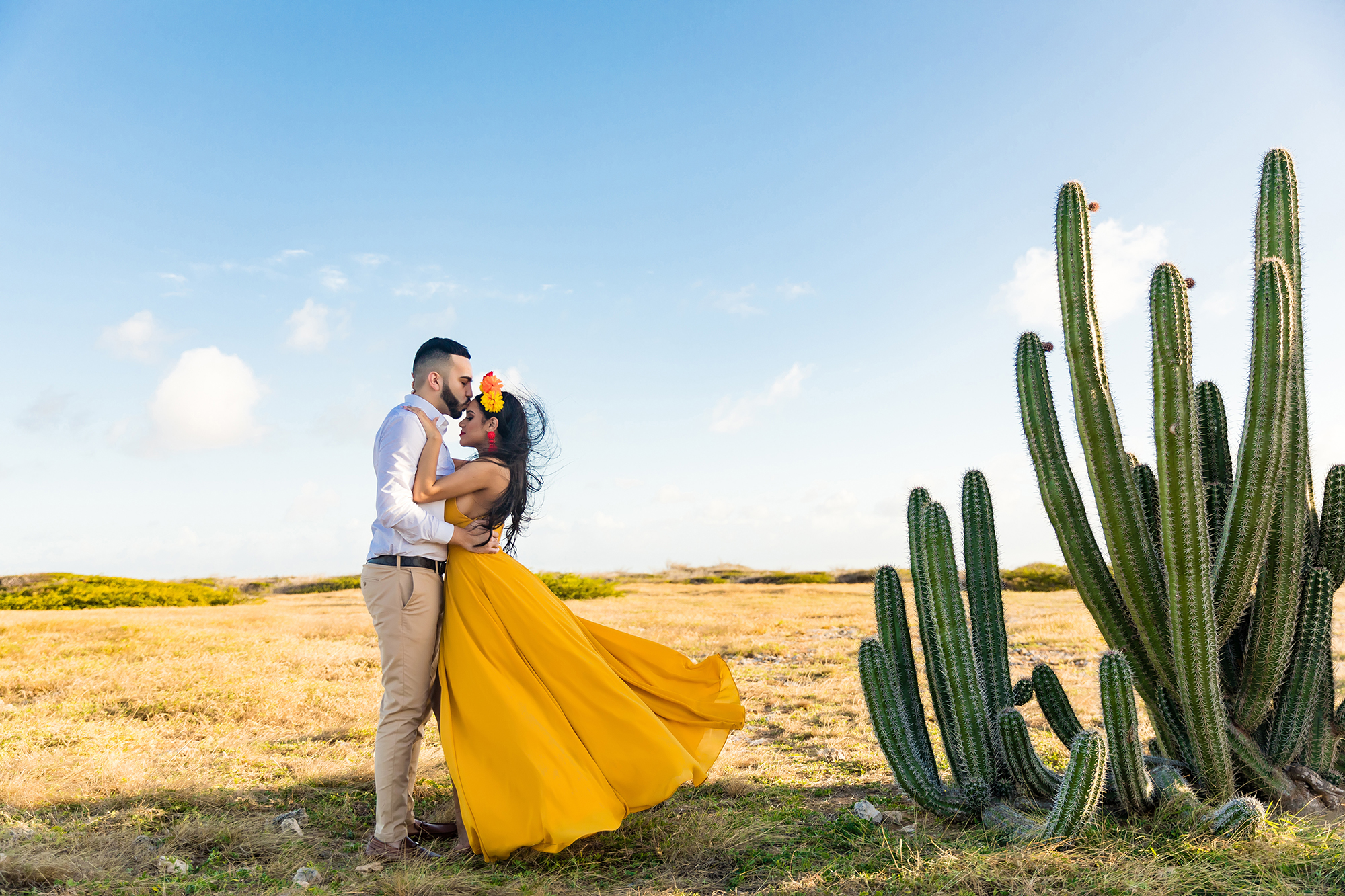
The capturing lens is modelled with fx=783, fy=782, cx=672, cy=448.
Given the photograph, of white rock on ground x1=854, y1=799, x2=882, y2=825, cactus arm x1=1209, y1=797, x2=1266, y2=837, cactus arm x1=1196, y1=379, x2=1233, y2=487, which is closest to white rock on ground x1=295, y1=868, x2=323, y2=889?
white rock on ground x1=854, y1=799, x2=882, y2=825

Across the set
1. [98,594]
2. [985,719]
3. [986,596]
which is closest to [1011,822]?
[985,719]

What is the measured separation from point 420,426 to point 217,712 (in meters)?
5.25

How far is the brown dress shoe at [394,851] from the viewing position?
427 cm

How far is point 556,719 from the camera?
4363 millimetres

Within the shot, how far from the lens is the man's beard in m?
4.65

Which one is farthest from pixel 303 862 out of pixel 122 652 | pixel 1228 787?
pixel 122 652

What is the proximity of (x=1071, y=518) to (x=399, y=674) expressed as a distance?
4.16 meters

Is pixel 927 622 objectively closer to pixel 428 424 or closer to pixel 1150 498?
pixel 1150 498

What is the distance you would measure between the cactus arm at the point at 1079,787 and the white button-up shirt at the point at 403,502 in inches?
137

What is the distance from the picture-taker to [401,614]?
4340mm

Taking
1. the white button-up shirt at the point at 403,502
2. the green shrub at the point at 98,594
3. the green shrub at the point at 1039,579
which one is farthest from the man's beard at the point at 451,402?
the green shrub at the point at 1039,579

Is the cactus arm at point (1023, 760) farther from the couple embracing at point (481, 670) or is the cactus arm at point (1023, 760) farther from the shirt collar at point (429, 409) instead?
the shirt collar at point (429, 409)

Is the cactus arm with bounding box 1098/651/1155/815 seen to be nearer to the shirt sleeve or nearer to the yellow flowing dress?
the yellow flowing dress

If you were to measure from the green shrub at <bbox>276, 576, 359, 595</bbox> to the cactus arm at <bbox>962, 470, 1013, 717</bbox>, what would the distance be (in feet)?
89.9
